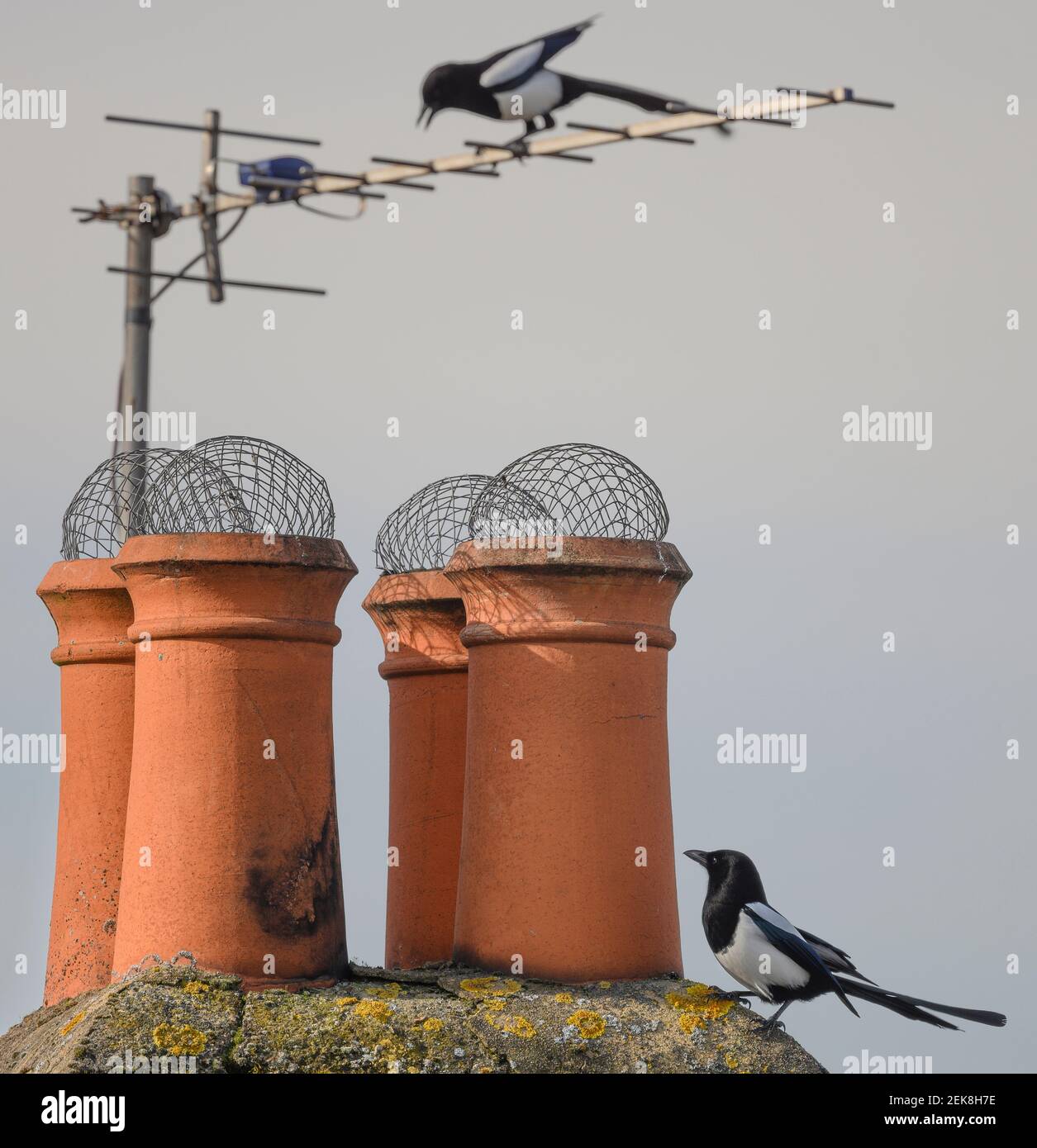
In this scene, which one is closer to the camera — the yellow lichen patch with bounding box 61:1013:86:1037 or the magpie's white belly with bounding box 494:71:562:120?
the yellow lichen patch with bounding box 61:1013:86:1037

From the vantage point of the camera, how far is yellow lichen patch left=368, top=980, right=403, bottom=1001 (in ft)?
42.1

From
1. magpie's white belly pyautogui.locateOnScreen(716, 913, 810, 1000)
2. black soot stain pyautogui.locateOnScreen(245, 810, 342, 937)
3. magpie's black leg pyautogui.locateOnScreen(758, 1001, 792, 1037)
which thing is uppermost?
black soot stain pyautogui.locateOnScreen(245, 810, 342, 937)

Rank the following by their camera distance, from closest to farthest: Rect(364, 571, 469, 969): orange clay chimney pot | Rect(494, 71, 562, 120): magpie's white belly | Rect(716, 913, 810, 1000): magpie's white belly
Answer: Rect(716, 913, 810, 1000): magpie's white belly → Rect(494, 71, 562, 120): magpie's white belly → Rect(364, 571, 469, 969): orange clay chimney pot

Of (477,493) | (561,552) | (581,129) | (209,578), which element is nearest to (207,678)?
(209,578)

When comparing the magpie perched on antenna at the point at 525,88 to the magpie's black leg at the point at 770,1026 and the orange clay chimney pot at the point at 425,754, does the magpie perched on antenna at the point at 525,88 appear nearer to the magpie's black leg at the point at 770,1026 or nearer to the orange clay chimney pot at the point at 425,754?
the orange clay chimney pot at the point at 425,754

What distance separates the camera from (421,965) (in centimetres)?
1515

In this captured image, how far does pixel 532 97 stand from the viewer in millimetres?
15406

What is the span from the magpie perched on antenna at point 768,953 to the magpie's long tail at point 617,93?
19.1ft

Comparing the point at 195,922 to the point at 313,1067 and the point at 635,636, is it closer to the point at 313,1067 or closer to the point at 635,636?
the point at 313,1067

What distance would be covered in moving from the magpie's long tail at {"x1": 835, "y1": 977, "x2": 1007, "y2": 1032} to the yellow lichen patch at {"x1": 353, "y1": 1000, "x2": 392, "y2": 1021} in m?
2.89

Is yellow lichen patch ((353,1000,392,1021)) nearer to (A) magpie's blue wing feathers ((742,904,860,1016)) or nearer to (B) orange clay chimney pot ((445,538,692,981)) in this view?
(B) orange clay chimney pot ((445,538,692,981))

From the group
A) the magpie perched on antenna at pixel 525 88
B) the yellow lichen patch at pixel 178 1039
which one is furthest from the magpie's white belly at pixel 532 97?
the yellow lichen patch at pixel 178 1039

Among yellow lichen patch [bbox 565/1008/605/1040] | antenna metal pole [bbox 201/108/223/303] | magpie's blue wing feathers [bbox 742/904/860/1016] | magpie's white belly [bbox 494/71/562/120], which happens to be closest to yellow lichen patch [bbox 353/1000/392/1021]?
yellow lichen patch [bbox 565/1008/605/1040]

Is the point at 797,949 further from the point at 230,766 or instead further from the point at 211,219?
the point at 211,219
